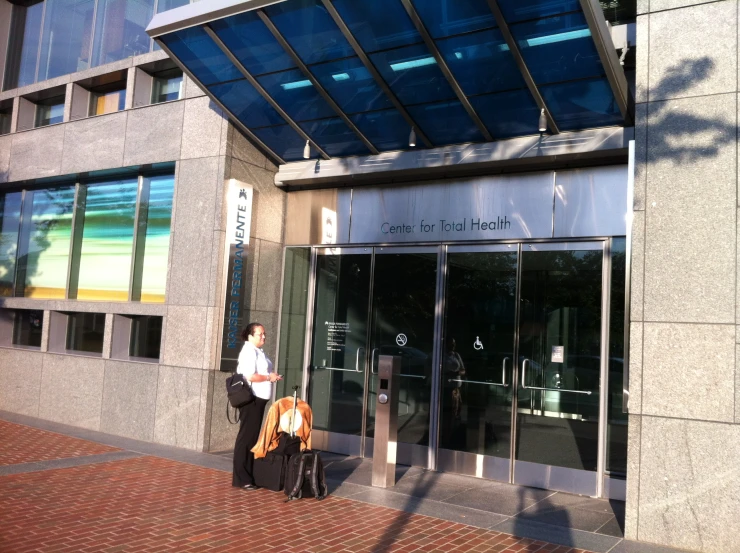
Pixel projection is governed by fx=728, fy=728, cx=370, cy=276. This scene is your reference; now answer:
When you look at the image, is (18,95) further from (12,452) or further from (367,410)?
(367,410)

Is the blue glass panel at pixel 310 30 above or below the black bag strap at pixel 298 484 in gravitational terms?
above

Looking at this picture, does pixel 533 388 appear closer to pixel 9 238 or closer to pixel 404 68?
pixel 404 68

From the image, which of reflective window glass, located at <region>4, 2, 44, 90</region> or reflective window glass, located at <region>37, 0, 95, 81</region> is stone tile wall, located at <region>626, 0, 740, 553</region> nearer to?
reflective window glass, located at <region>37, 0, 95, 81</region>

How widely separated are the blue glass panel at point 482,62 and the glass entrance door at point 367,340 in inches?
102

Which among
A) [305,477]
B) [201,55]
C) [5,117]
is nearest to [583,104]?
[201,55]

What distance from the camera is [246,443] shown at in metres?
7.93

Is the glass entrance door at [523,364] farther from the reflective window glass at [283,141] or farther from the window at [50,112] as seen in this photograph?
the window at [50,112]

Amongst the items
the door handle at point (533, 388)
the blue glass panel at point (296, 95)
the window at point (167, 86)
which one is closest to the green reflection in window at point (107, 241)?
the window at point (167, 86)

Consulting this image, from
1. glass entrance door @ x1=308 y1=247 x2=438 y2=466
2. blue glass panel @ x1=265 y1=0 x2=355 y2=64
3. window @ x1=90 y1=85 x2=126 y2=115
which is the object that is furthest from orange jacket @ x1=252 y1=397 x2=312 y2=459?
window @ x1=90 y1=85 x2=126 y2=115

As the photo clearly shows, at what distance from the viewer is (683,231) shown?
6.67 meters

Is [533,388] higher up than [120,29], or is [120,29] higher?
[120,29]

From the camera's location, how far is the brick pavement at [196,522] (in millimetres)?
5895

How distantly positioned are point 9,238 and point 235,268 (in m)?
6.67

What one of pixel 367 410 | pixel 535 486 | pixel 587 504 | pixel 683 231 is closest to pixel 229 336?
pixel 367 410
